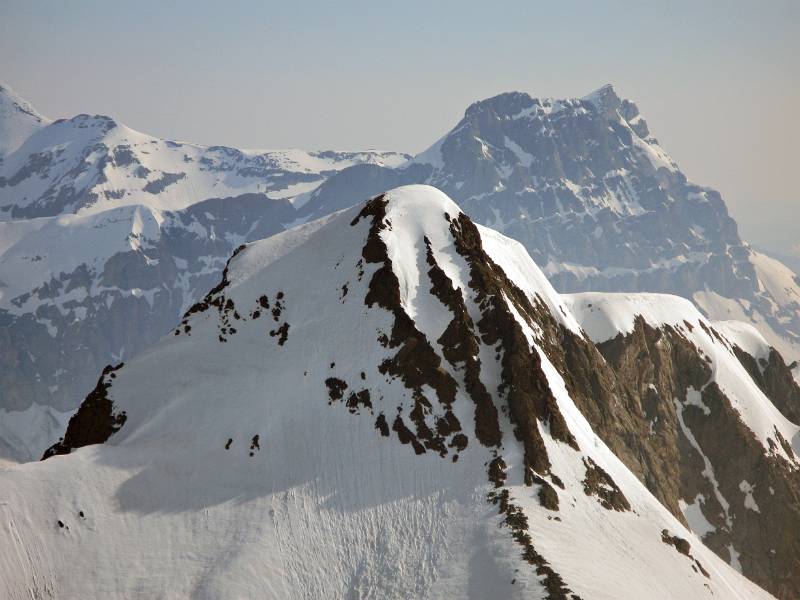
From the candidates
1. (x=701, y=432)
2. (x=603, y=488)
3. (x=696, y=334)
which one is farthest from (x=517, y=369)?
(x=696, y=334)

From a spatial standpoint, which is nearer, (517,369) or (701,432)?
(517,369)

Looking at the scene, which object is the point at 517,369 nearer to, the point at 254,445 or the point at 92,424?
the point at 254,445

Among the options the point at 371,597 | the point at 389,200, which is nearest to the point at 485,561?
the point at 371,597

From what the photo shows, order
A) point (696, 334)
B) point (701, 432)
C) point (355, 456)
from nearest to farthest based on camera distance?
point (355, 456), point (701, 432), point (696, 334)

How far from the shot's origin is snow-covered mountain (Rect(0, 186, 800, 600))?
78062mm

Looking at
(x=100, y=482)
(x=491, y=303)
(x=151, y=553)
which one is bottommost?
(x=151, y=553)

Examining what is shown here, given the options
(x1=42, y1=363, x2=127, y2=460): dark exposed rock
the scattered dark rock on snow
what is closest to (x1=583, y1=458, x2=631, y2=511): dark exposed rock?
the scattered dark rock on snow

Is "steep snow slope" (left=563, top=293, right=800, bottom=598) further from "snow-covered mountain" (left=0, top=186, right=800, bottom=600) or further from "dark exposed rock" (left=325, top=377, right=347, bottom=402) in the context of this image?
"dark exposed rock" (left=325, top=377, right=347, bottom=402)

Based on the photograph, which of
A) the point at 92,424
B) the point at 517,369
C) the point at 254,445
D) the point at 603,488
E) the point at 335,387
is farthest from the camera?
the point at 517,369

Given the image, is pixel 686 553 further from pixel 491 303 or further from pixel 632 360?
pixel 632 360

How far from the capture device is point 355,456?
8775cm

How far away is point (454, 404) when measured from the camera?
9069 centimetres

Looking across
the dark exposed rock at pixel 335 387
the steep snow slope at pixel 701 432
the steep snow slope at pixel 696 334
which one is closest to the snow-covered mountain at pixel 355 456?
the dark exposed rock at pixel 335 387

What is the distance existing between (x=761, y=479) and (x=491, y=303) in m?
76.8
